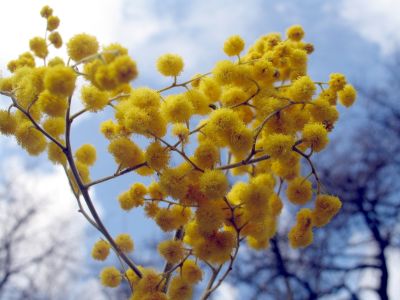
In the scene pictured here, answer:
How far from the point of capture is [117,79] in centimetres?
108

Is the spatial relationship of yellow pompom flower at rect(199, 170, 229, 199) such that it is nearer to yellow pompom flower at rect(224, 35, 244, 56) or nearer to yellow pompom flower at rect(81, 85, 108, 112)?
yellow pompom flower at rect(81, 85, 108, 112)

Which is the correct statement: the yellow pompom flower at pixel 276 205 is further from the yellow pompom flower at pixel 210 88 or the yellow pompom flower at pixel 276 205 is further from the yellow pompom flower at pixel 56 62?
the yellow pompom flower at pixel 56 62

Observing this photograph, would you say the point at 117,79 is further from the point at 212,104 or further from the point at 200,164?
the point at 212,104

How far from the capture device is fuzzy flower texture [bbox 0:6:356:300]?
1324 mm

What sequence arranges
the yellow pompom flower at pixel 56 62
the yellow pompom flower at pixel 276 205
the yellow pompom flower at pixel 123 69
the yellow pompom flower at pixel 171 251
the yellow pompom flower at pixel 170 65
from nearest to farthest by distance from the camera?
1. the yellow pompom flower at pixel 123 69
2. the yellow pompom flower at pixel 56 62
3. the yellow pompom flower at pixel 171 251
4. the yellow pompom flower at pixel 170 65
5. the yellow pompom flower at pixel 276 205

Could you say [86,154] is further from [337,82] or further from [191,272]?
[337,82]

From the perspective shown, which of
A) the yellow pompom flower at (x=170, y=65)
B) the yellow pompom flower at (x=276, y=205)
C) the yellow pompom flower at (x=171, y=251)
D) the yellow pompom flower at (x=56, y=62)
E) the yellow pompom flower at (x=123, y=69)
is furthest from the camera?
the yellow pompom flower at (x=276, y=205)

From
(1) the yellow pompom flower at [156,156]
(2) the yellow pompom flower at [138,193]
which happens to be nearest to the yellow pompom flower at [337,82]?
(1) the yellow pompom flower at [156,156]

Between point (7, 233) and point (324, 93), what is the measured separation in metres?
11.6

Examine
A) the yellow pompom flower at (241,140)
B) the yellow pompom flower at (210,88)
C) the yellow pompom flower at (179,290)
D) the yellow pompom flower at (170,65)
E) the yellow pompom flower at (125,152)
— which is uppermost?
the yellow pompom flower at (170,65)

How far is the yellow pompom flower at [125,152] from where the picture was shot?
138 centimetres

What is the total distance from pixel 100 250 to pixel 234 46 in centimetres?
96

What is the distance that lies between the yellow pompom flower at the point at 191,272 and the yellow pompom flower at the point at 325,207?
449 mm

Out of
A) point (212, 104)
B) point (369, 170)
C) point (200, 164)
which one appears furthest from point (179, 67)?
point (369, 170)
